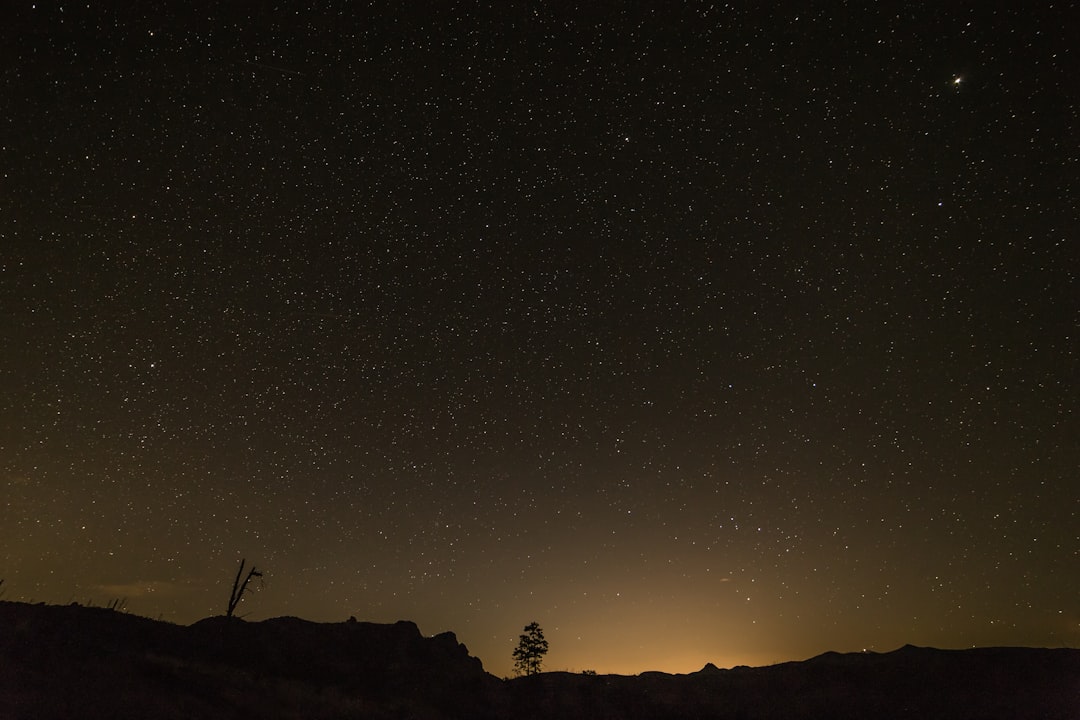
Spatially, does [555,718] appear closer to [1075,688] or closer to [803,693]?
[803,693]

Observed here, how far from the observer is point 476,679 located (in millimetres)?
34250

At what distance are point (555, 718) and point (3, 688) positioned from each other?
23.0 metres

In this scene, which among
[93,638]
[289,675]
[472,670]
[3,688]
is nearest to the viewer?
[3,688]

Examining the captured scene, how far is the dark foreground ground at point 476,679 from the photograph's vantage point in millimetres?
22797

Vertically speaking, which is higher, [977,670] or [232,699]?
[977,670]

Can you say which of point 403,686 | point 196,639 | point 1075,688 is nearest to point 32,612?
point 196,639

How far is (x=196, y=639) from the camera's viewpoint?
97.8 ft

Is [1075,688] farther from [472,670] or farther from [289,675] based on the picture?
[289,675]

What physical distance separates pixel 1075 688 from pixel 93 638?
42.6m

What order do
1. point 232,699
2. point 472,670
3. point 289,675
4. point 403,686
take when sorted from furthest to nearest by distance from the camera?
point 472,670
point 403,686
point 289,675
point 232,699

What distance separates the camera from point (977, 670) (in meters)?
32.0

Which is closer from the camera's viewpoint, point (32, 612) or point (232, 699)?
point (232, 699)

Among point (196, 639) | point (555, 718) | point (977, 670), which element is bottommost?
point (555, 718)

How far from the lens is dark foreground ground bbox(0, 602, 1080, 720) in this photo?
22797mm
